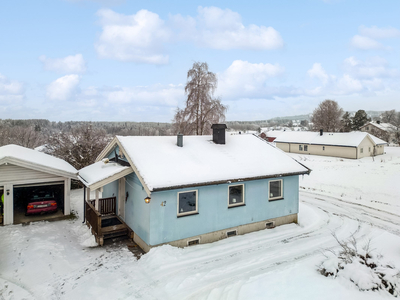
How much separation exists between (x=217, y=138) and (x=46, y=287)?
9507 mm

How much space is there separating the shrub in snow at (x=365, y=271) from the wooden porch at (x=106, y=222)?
765 centimetres

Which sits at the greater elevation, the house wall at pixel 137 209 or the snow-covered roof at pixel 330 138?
the snow-covered roof at pixel 330 138

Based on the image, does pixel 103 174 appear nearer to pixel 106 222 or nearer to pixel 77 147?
pixel 106 222

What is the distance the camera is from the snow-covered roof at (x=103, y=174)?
10086mm

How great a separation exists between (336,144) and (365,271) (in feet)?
131

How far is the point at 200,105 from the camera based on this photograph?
30.5 m

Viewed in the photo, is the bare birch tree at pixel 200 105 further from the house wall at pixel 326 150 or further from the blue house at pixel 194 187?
the house wall at pixel 326 150

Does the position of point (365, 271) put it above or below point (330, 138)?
below

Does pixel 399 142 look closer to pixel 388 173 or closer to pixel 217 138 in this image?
pixel 388 173

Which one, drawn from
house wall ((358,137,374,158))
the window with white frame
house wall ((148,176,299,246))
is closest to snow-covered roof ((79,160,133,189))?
house wall ((148,176,299,246))

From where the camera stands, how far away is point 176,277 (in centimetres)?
779

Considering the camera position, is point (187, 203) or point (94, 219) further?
point (94, 219)

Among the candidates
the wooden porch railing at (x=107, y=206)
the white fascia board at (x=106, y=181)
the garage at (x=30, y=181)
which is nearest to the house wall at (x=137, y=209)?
the white fascia board at (x=106, y=181)

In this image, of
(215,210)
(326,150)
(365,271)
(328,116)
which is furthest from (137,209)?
(328,116)
